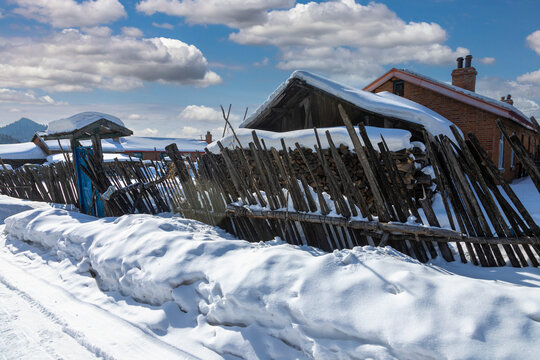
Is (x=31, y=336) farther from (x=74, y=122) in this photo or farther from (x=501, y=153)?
(x=501, y=153)

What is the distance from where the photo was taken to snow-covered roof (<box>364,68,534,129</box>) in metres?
11.2

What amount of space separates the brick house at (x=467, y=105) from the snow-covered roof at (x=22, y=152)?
109 ft

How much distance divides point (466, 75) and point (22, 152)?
37.6 m

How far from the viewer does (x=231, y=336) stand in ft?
8.00

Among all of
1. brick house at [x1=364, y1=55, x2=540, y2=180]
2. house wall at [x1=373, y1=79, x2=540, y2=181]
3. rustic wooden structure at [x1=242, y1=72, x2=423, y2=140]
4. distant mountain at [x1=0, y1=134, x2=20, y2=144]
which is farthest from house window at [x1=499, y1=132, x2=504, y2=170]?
distant mountain at [x1=0, y1=134, x2=20, y2=144]

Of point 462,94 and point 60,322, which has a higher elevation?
point 462,94

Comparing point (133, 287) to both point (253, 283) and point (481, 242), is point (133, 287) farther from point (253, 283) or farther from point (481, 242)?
point (481, 242)

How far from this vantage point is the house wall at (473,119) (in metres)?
11.6

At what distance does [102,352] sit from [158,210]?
4921 millimetres

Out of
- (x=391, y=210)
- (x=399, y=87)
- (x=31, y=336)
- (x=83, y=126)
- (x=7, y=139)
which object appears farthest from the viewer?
(x=7, y=139)

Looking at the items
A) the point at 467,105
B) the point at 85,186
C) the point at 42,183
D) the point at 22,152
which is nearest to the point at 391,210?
the point at 85,186

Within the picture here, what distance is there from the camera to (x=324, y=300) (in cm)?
231

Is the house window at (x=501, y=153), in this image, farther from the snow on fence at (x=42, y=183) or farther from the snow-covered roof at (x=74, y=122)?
the snow on fence at (x=42, y=183)

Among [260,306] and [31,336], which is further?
[31,336]
